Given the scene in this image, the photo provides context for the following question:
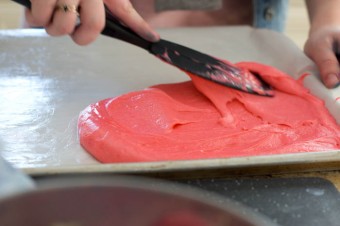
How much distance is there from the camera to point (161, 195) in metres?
0.33

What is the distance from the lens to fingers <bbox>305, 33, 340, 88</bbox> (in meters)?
1.10

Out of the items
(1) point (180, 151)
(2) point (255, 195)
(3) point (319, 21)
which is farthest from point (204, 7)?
(2) point (255, 195)

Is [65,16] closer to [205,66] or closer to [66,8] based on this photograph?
[66,8]

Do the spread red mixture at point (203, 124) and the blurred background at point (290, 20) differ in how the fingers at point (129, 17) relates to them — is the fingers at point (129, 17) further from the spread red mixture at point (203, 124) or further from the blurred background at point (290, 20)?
the blurred background at point (290, 20)


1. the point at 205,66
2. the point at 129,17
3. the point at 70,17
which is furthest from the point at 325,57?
the point at 70,17

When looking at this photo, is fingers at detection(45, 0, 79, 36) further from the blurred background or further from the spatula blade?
the blurred background

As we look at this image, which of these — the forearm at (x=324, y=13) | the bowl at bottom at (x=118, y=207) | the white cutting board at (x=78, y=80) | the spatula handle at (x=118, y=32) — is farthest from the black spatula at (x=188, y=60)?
the bowl at bottom at (x=118, y=207)

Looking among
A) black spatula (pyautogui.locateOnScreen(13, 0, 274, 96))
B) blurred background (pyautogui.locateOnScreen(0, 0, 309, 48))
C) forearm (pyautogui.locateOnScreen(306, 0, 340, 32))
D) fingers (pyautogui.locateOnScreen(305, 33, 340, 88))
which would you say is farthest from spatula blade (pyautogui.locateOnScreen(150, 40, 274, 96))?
blurred background (pyautogui.locateOnScreen(0, 0, 309, 48))

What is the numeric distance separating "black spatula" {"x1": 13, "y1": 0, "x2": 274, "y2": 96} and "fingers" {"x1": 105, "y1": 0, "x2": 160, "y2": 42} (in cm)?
1

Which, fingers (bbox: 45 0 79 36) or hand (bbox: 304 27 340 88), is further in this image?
hand (bbox: 304 27 340 88)

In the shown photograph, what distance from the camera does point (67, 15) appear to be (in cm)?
91

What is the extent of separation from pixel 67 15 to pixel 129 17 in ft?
0.44

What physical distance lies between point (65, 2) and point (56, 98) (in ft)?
0.77

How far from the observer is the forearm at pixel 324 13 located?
1.26 m
